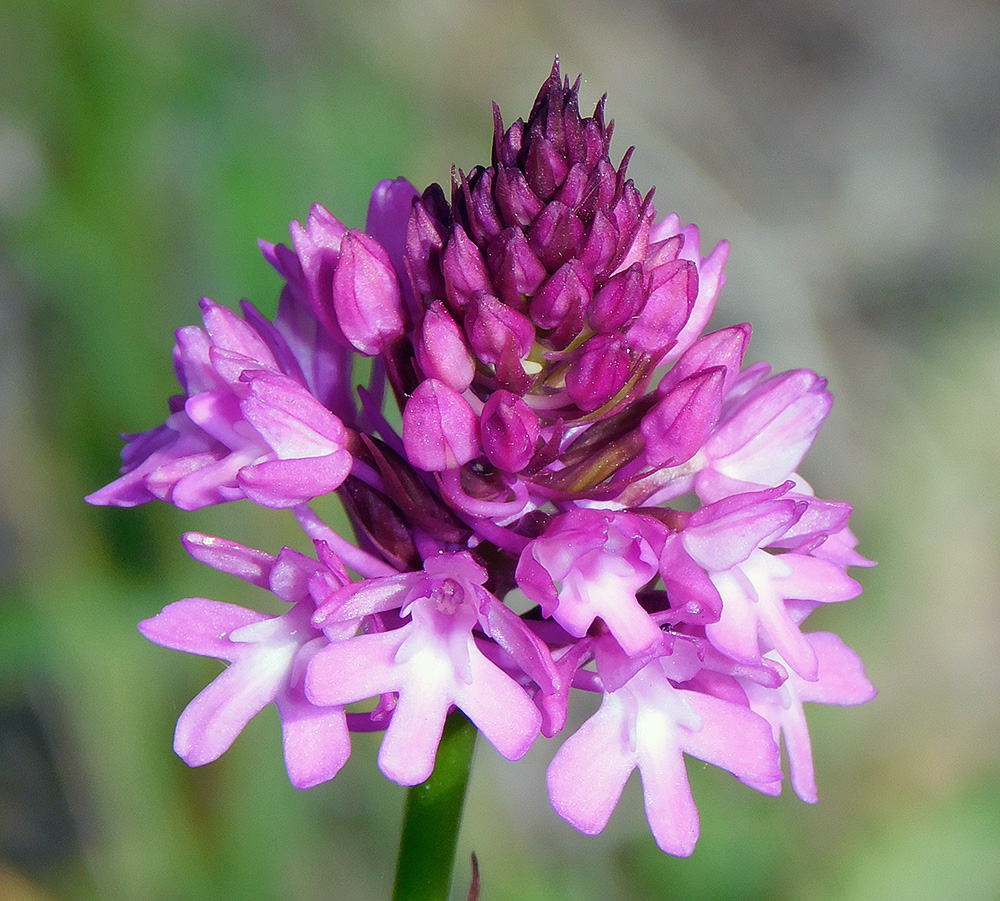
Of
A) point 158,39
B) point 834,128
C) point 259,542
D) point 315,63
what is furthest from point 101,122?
point 834,128

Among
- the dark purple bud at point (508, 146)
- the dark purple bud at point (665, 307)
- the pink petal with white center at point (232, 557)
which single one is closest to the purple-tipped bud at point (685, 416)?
the dark purple bud at point (665, 307)

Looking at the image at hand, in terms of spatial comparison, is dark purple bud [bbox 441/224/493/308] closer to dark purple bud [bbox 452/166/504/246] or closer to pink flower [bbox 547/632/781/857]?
dark purple bud [bbox 452/166/504/246]

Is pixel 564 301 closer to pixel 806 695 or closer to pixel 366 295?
pixel 366 295

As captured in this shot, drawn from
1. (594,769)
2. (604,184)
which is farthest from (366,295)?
(594,769)

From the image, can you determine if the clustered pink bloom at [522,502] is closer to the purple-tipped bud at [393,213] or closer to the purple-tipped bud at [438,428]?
the purple-tipped bud at [438,428]

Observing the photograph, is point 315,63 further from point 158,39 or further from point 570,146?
point 570,146

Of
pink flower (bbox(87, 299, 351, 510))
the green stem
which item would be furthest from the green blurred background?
pink flower (bbox(87, 299, 351, 510))
